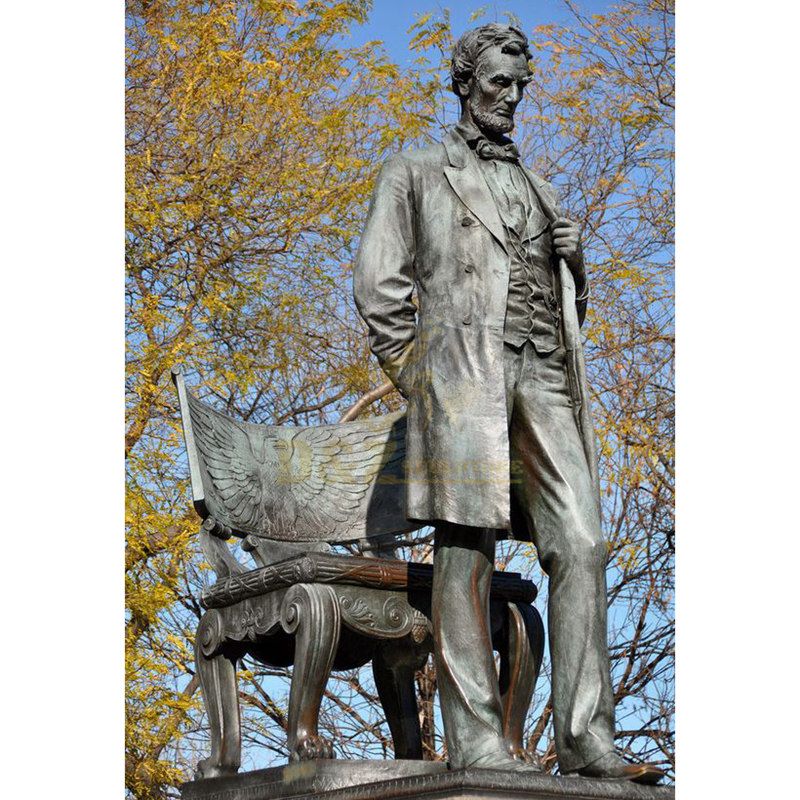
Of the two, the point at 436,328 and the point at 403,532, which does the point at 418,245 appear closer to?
the point at 436,328

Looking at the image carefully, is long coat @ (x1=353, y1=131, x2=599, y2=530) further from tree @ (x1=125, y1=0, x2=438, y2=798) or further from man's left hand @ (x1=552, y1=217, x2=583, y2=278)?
tree @ (x1=125, y1=0, x2=438, y2=798)

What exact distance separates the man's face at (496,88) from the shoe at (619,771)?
6.11 ft

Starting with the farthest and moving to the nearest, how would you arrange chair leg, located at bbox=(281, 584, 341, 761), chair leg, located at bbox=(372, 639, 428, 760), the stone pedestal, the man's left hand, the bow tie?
chair leg, located at bbox=(372, 639, 428, 760)
the bow tie
the man's left hand
chair leg, located at bbox=(281, 584, 341, 761)
the stone pedestal

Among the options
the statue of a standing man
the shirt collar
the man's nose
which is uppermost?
the man's nose

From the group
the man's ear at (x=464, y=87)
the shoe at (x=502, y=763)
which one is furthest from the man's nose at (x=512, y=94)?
the shoe at (x=502, y=763)

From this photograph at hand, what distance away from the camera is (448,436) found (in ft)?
16.9

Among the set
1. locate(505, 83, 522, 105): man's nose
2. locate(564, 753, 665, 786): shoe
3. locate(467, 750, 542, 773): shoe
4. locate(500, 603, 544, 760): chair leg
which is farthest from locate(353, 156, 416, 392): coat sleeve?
locate(564, 753, 665, 786): shoe

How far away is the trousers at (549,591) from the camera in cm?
500

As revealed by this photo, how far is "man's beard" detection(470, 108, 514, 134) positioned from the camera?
5.48 metres

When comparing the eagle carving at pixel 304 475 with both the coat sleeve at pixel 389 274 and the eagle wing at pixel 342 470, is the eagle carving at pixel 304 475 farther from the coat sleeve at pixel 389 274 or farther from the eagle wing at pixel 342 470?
the coat sleeve at pixel 389 274

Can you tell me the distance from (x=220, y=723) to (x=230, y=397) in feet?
11.7

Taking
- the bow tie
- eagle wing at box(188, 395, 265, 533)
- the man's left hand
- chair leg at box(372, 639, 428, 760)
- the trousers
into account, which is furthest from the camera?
eagle wing at box(188, 395, 265, 533)

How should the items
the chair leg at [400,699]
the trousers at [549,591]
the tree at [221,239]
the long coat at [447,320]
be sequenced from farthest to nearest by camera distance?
the tree at [221,239], the chair leg at [400,699], the long coat at [447,320], the trousers at [549,591]

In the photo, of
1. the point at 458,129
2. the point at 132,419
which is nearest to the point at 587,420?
the point at 458,129
